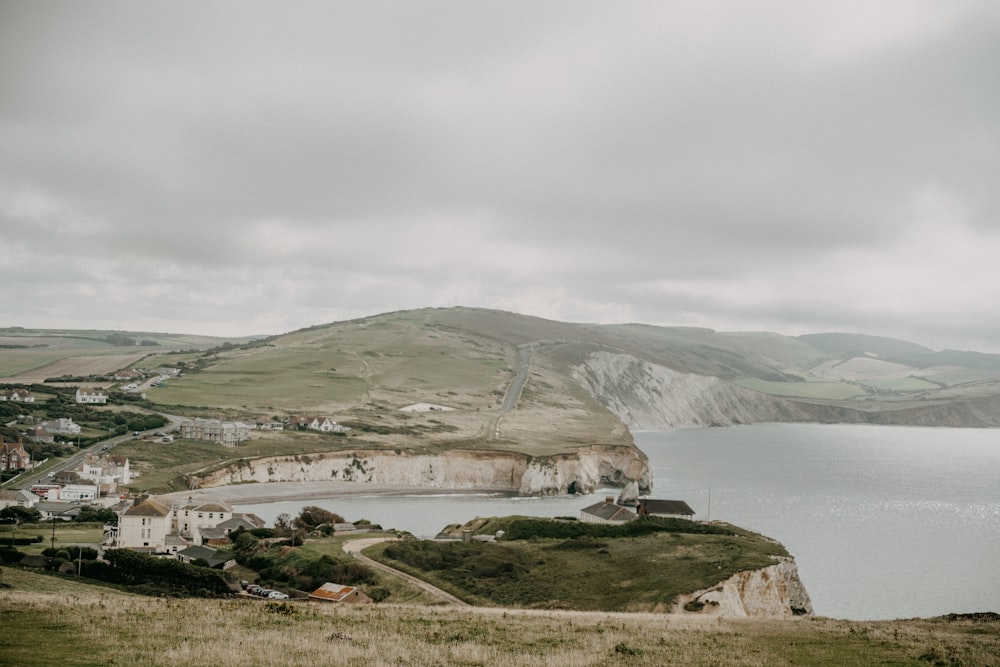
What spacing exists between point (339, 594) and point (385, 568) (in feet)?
25.7

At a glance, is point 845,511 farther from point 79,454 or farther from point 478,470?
point 79,454

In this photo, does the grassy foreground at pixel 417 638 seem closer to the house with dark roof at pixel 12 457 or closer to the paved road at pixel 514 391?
the house with dark roof at pixel 12 457

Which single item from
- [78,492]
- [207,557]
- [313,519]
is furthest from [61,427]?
[207,557]

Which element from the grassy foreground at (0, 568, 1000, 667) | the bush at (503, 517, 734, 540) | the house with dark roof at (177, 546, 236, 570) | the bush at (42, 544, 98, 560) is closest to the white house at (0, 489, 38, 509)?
the house with dark roof at (177, 546, 236, 570)

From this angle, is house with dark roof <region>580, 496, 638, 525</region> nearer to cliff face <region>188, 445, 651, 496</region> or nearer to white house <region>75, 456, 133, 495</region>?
cliff face <region>188, 445, 651, 496</region>

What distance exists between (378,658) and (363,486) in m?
84.6

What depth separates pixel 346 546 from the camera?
166 ft

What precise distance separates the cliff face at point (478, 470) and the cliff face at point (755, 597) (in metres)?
61.1

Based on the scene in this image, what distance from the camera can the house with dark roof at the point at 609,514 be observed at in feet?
209

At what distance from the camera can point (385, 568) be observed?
144ft

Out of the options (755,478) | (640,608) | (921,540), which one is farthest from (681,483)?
(640,608)

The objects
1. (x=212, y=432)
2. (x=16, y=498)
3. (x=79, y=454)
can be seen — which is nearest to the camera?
(x=16, y=498)

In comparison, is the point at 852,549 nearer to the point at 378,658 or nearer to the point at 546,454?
the point at 546,454

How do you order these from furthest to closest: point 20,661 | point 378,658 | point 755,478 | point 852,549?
point 755,478, point 852,549, point 378,658, point 20,661
